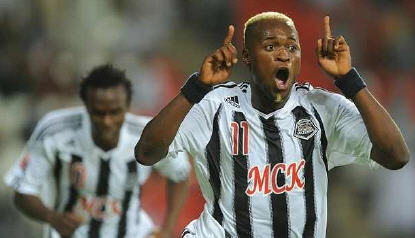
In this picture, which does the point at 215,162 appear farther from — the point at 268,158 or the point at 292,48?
the point at 292,48

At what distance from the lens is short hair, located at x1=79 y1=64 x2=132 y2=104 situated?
546 centimetres

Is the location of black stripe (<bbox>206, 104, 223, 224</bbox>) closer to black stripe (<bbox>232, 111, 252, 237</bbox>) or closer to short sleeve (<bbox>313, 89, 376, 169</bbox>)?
black stripe (<bbox>232, 111, 252, 237</bbox>)

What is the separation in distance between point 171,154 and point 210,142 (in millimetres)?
176

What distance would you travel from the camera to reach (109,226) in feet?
18.2

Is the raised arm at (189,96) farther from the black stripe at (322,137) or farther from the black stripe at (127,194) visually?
the black stripe at (127,194)

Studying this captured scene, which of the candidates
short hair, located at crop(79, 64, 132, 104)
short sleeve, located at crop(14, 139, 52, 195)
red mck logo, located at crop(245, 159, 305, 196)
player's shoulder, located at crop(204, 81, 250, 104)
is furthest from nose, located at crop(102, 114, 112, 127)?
red mck logo, located at crop(245, 159, 305, 196)

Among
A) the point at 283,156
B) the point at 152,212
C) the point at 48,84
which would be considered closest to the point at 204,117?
the point at 283,156

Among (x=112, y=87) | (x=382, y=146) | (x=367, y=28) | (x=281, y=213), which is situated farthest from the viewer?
(x=367, y=28)

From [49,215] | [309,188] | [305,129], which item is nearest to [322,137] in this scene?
[305,129]

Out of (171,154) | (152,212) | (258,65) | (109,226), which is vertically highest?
(258,65)

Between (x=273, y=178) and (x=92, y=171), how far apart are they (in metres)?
2.07

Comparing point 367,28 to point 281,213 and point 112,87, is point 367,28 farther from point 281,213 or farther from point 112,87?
point 281,213

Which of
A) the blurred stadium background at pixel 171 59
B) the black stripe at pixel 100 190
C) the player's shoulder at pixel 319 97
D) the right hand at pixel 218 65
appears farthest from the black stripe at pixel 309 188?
the blurred stadium background at pixel 171 59

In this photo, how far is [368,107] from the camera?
11.5 feet
